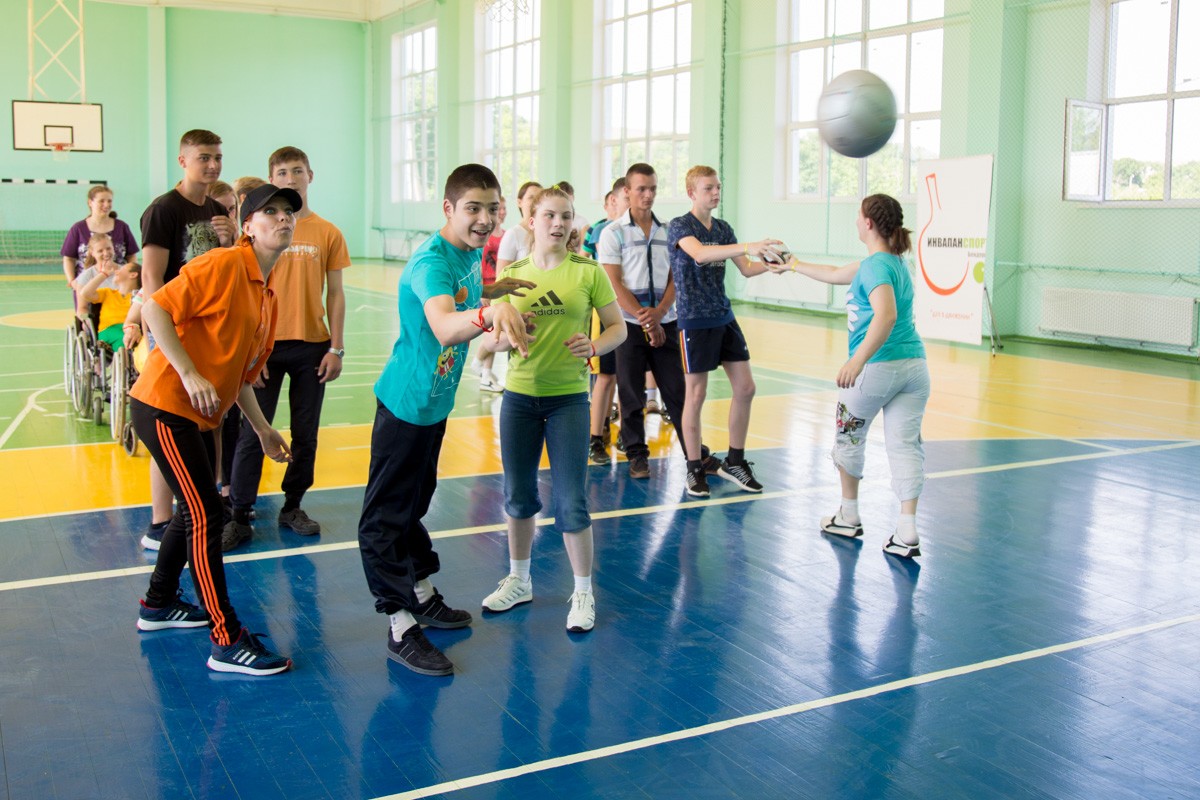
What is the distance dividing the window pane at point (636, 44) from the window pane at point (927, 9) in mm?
6670

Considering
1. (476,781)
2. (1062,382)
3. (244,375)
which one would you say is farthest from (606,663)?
(1062,382)

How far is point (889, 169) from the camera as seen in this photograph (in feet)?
56.9

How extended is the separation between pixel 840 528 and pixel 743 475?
3.67 ft

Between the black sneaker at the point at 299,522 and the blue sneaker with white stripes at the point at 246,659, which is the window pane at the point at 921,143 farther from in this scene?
the blue sneaker with white stripes at the point at 246,659

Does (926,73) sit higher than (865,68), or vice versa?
(865,68)

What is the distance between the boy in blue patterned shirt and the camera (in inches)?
273

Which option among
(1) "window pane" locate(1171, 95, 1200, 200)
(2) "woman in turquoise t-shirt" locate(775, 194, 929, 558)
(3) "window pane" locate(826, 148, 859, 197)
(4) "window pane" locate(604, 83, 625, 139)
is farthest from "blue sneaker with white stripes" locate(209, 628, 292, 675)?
(4) "window pane" locate(604, 83, 625, 139)

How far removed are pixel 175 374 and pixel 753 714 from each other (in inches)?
94.7

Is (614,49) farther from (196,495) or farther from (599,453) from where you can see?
(196,495)

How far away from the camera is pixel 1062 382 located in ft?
38.0

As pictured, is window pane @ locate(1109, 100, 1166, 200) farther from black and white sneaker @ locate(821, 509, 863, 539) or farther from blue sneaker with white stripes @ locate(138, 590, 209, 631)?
blue sneaker with white stripes @ locate(138, 590, 209, 631)

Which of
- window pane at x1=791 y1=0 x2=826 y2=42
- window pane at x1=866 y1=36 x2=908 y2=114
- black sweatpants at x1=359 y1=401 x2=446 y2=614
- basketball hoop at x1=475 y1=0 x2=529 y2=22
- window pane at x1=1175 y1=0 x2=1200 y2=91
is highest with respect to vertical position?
basketball hoop at x1=475 y1=0 x2=529 y2=22

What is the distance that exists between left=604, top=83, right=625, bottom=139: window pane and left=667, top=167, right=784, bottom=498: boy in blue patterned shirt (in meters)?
16.3

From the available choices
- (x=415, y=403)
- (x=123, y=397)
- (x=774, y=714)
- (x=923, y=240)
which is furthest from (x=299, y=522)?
(x=923, y=240)
